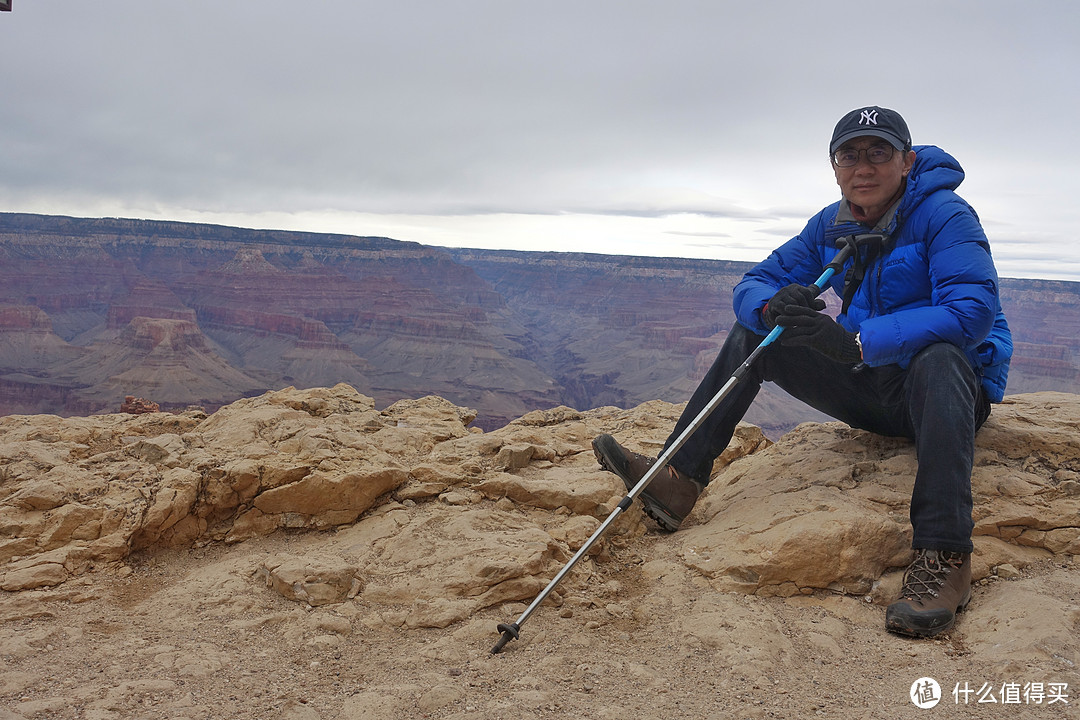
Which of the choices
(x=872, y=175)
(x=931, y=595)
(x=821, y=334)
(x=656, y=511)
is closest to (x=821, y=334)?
(x=821, y=334)

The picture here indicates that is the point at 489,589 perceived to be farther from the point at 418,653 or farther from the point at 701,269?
the point at 701,269

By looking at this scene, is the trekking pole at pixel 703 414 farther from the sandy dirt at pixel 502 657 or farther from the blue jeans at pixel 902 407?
the sandy dirt at pixel 502 657

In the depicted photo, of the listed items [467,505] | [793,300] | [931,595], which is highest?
[793,300]

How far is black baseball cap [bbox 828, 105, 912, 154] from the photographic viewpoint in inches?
137

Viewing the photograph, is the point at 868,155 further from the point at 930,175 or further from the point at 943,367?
the point at 943,367

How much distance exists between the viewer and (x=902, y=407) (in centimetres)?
370

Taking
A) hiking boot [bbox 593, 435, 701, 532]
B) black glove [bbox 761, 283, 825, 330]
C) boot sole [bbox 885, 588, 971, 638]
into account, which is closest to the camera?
boot sole [bbox 885, 588, 971, 638]

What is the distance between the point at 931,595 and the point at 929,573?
0.10 metres

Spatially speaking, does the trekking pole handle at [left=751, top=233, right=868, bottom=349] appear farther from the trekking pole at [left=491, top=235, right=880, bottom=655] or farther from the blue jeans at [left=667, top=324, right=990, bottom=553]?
the blue jeans at [left=667, top=324, right=990, bottom=553]

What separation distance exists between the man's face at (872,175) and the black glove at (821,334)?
790 mm

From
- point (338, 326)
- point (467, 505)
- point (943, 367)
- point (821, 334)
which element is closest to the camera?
point (943, 367)

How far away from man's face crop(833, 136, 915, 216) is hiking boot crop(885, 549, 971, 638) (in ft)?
6.11

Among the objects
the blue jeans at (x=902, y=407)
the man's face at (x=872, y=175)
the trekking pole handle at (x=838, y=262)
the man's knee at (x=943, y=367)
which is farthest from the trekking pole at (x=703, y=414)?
the man's knee at (x=943, y=367)

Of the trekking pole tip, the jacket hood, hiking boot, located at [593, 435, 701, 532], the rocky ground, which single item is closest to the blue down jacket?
the jacket hood
